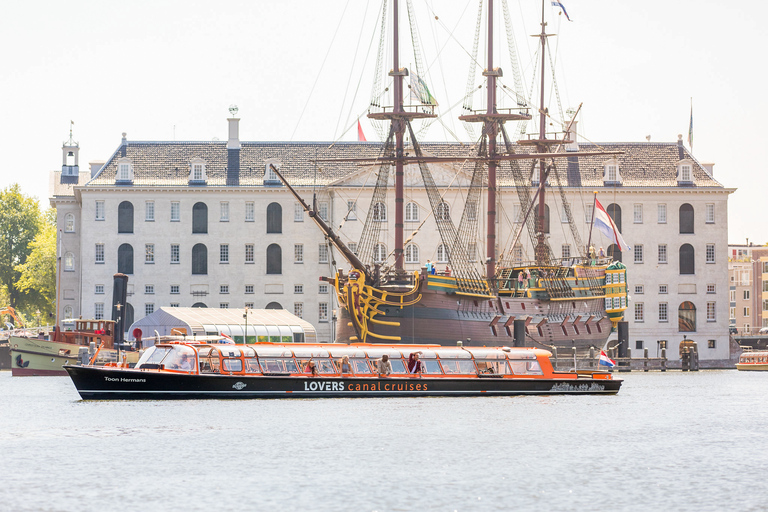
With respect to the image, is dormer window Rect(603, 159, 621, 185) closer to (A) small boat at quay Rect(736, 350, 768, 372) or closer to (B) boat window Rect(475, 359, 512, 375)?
(A) small boat at quay Rect(736, 350, 768, 372)

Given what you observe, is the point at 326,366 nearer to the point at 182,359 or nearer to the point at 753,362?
the point at 182,359

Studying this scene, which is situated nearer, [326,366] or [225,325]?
[326,366]

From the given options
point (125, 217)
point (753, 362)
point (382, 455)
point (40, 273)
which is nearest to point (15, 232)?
point (40, 273)

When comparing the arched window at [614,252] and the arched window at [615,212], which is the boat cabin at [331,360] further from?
the arched window at [615,212]

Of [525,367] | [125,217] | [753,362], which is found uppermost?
[125,217]

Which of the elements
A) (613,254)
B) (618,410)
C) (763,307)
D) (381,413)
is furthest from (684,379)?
(763,307)

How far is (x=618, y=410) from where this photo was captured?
54125 mm

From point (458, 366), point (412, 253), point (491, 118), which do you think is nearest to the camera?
point (458, 366)

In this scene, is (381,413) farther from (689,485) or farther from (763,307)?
(763,307)

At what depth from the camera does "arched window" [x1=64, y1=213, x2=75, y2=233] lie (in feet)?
370

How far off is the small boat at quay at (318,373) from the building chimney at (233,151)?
54786 millimetres

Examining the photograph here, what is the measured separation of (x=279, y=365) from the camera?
175 feet

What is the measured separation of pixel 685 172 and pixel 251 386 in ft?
228

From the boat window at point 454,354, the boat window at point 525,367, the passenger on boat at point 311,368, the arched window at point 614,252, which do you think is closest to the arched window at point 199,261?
the arched window at point 614,252
